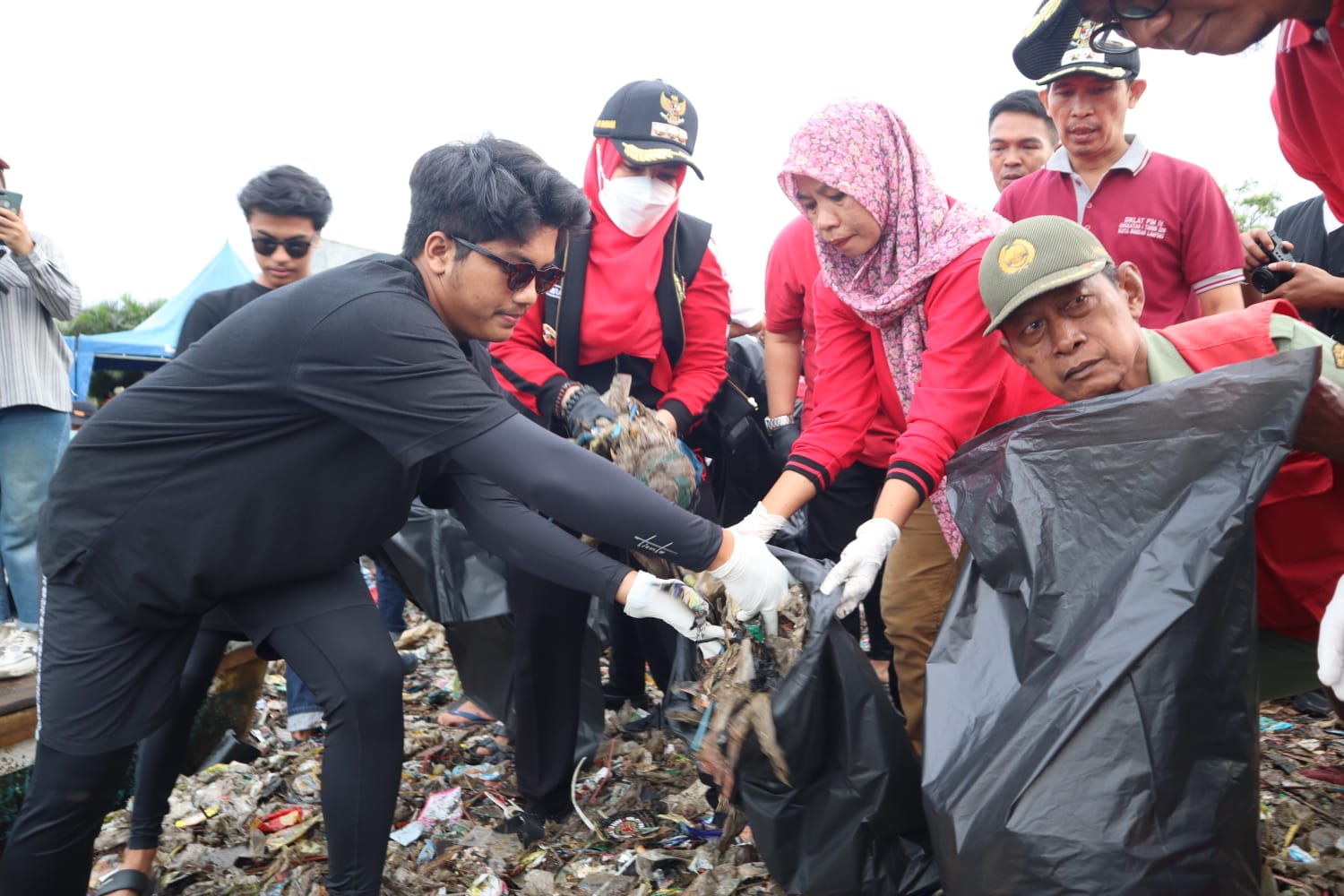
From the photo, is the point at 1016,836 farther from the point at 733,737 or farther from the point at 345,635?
the point at 345,635

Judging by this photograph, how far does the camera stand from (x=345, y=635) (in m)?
2.01

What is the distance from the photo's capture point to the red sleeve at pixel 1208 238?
9.30ft

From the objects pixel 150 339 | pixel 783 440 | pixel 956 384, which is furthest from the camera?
pixel 150 339

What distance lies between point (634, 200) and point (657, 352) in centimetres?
49

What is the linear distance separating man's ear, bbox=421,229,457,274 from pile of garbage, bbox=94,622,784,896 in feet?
4.68

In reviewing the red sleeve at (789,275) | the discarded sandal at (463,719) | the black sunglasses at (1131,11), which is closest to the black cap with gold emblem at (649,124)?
the red sleeve at (789,275)

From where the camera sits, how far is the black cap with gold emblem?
9.19 ft

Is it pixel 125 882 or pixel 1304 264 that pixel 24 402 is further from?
pixel 1304 264

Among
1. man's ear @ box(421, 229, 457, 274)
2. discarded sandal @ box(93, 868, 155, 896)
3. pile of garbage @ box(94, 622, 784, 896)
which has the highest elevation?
man's ear @ box(421, 229, 457, 274)

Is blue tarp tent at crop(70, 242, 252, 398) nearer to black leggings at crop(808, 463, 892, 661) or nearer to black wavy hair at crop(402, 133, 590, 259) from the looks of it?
black leggings at crop(808, 463, 892, 661)

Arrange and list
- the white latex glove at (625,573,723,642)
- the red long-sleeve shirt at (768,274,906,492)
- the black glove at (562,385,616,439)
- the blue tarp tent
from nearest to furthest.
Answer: the white latex glove at (625,573,723,642)
the black glove at (562,385,616,439)
the red long-sleeve shirt at (768,274,906,492)
the blue tarp tent

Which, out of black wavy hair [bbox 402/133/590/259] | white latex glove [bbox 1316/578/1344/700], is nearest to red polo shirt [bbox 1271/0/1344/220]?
white latex glove [bbox 1316/578/1344/700]

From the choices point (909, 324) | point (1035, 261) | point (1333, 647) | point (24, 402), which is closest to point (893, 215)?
point (909, 324)

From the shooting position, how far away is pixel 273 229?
3.20 m
